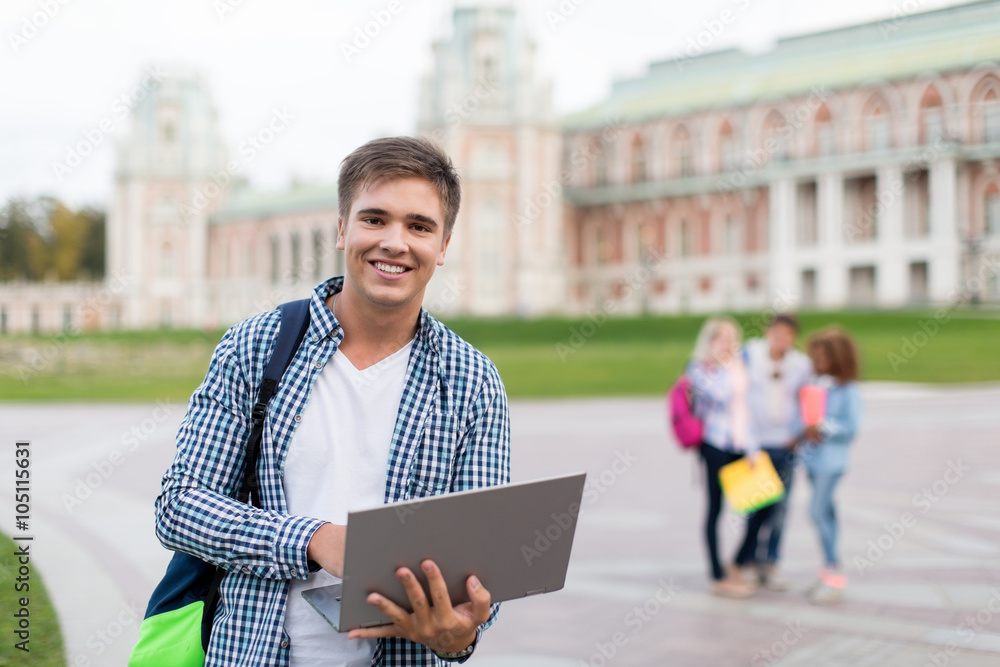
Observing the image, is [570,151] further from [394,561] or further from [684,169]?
[394,561]

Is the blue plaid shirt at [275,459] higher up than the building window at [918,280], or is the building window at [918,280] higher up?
the building window at [918,280]

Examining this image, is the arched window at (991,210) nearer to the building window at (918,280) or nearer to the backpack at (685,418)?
the building window at (918,280)

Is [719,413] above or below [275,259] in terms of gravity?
below

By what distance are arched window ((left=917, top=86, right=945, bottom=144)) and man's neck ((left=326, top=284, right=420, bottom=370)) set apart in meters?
41.3

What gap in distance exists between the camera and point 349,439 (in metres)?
2.07

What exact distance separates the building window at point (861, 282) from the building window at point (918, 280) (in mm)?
1702

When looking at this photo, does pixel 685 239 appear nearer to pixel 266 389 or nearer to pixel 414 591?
pixel 266 389

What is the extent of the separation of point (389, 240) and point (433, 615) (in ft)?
2.58

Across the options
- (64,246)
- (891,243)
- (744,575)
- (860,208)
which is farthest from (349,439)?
(64,246)

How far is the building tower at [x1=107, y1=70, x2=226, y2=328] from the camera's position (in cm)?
5991

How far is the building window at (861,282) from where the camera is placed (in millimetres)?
41438

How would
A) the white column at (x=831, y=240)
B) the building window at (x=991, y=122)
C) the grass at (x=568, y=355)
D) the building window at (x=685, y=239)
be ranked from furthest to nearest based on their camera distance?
the building window at (x=685, y=239) → the white column at (x=831, y=240) → the building window at (x=991, y=122) → the grass at (x=568, y=355)


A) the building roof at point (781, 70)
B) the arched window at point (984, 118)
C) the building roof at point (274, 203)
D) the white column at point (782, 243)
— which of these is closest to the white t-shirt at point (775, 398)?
the building roof at point (781, 70)

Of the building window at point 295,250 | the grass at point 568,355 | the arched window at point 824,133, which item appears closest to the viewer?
the grass at point 568,355
